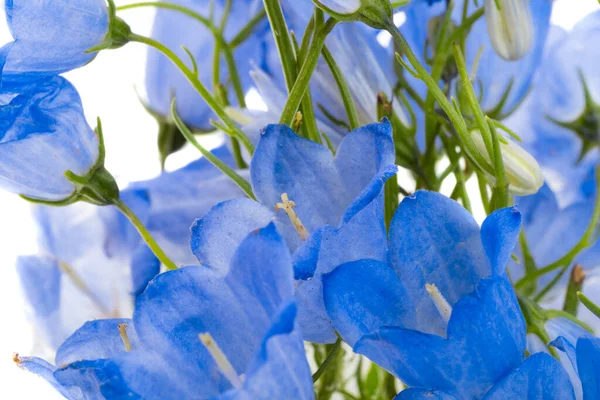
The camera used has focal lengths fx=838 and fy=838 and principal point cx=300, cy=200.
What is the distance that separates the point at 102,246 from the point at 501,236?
9.9 inches

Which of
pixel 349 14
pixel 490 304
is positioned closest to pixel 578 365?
pixel 490 304

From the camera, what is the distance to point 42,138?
0.33 meters

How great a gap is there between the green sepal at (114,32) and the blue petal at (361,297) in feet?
0.51

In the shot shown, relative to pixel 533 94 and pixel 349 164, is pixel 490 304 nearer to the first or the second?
pixel 349 164

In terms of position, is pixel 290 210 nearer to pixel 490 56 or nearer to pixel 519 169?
pixel 519 169

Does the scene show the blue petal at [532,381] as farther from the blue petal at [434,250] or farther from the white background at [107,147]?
the white background at [107,147]

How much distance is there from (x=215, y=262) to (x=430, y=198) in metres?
0.07

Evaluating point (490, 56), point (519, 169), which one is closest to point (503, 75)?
point (490, 56)

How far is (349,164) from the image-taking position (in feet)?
1.00

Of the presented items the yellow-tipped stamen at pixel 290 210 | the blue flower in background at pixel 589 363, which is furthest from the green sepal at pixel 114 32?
the blue flower in background at pixel 589 363

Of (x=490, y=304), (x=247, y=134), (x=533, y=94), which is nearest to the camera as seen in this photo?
(x=490, y=304)

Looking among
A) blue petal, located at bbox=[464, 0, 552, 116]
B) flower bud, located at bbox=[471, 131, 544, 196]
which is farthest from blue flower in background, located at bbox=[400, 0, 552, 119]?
flower bud, located at bbox=[471, 131, 544, 196]

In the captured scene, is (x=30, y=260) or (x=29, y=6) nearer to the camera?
(x=29, y=6)

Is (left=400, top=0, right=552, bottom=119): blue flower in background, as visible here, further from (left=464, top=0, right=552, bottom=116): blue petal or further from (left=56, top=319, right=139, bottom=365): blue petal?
(left=56, top=319, right=139, bottom=365): blue petal
